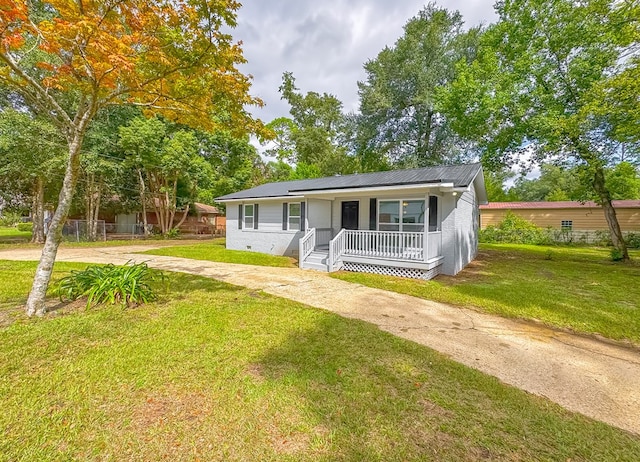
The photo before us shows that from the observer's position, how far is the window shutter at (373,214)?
10.9 meters

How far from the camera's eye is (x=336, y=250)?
9.82 m

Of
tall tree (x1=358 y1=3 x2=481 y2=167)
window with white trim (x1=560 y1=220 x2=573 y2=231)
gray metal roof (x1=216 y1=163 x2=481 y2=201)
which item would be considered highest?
tall tree (x1=358 y1=3 x2=481 y2=167)

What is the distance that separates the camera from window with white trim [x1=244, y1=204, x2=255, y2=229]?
1510 centimetres

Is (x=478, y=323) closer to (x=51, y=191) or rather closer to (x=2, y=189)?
(x=51, y=191)

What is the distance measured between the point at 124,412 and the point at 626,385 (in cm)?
518

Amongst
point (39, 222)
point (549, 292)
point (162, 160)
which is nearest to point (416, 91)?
point (162, 160)

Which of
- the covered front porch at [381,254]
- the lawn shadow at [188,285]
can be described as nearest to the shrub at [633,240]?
the covered front porch at [381,254]

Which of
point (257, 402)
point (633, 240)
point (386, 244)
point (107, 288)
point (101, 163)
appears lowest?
point (257, 402)

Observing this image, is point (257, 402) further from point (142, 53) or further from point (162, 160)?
point (162, 160)

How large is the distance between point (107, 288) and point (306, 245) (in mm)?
6395

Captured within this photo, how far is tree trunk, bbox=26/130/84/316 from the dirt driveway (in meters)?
3.84

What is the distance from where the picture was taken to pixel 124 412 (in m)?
2.43

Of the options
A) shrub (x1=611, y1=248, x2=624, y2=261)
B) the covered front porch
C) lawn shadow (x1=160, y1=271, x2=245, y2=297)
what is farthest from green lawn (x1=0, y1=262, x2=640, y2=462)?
shrub (x1=611, y1=248, x2=624, y2=261)

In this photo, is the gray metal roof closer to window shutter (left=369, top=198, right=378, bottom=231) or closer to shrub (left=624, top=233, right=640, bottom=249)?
window shutter (left=369, top=198, right=378, bottom=231)
